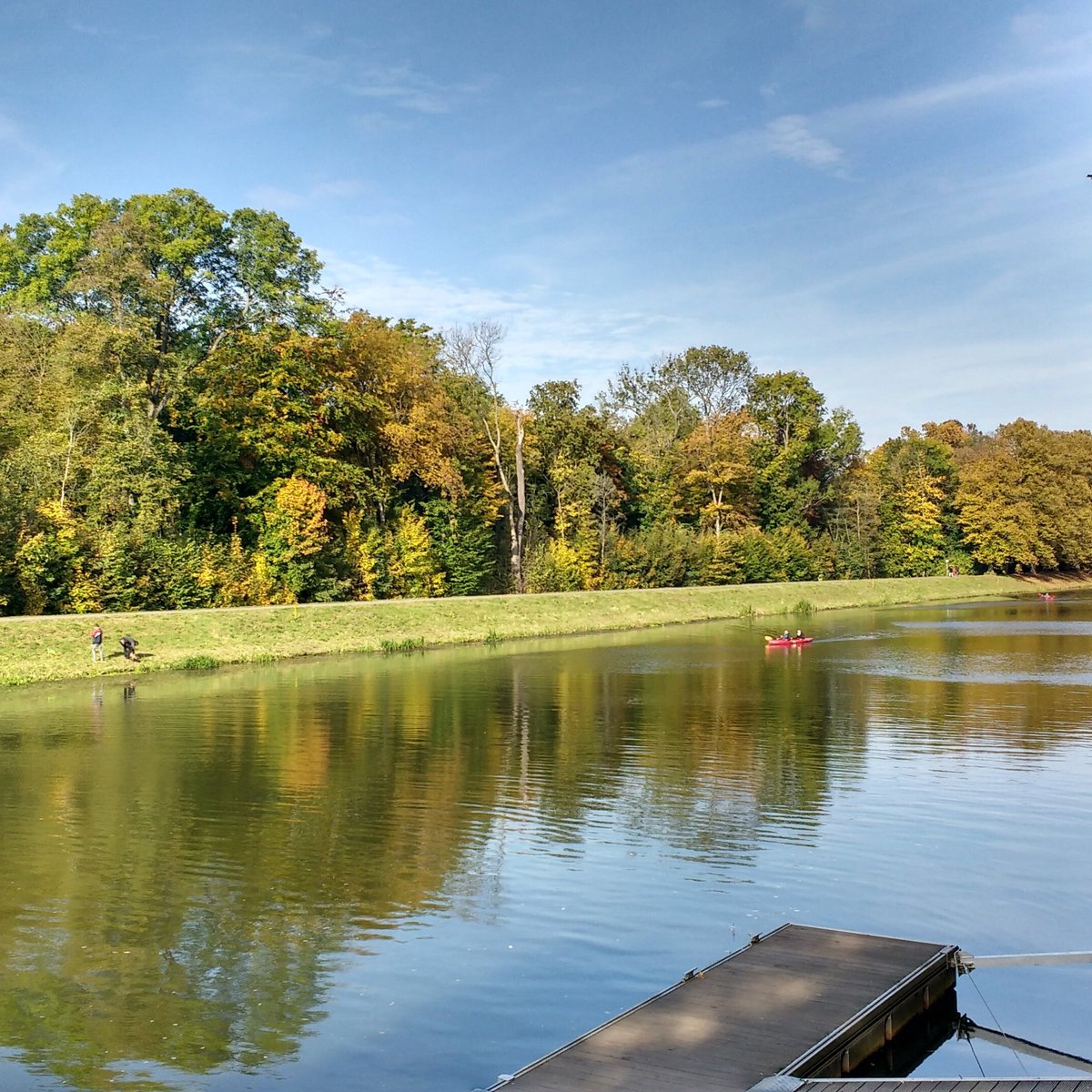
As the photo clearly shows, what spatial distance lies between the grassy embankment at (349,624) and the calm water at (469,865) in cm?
683

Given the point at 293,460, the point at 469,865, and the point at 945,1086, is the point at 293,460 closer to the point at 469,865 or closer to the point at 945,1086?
the point at 469,865

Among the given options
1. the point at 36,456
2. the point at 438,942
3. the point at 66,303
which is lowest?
the point at 438,942

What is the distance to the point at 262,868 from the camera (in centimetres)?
1545

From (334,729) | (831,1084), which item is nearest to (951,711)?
(334,729)

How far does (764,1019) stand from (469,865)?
6.77 m

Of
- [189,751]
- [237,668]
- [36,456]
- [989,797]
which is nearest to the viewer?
[989,797]

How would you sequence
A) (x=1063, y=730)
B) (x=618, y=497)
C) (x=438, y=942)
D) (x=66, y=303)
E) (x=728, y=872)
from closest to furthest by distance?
(x=438, y=942), (x=728, y=872), (x=1063, y=730), (x=66, y=303), (x=618, y=497)

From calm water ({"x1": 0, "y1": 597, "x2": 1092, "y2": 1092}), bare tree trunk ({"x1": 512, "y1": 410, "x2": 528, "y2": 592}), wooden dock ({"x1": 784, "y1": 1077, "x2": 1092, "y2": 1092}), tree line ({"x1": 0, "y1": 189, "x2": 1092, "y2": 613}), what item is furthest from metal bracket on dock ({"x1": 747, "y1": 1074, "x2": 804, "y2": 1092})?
bare tree trunk ({"x1": 512, "y1": 410, "x2": 528, "y2": 592})

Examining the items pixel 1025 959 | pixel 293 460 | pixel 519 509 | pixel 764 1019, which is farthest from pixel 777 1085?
pixel 519 509

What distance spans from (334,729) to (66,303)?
147 feet

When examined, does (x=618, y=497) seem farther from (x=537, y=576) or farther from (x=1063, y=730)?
(x=1063, y=730)

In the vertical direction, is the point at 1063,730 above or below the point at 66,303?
below

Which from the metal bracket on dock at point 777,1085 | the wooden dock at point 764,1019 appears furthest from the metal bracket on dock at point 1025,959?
the metal bracket on dock at point 777,1085

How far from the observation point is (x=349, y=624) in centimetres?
4891
